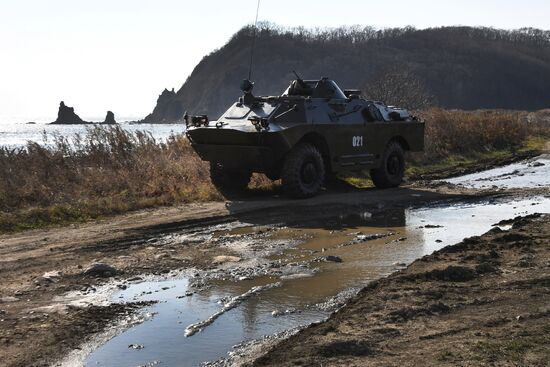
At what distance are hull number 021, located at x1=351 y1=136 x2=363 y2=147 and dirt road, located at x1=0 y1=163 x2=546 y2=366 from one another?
0.90 metres

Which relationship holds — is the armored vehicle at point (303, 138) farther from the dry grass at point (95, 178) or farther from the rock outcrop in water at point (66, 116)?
the rock outcrop in water at point (66, 116)

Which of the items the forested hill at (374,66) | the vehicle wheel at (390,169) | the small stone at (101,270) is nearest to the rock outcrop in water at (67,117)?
the forested hill at (374,66)

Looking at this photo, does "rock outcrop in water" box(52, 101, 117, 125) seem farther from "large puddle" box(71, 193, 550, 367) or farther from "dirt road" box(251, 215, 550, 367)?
"dirt road" box(251, 215, 550, 367)

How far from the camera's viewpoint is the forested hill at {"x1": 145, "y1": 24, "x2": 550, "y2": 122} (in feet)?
379

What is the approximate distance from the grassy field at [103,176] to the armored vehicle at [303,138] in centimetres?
96

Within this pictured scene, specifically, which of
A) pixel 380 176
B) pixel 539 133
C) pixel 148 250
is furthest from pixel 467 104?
pixel 148 250

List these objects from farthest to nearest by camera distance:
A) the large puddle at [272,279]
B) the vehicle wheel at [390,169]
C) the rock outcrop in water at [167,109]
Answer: the rock outcrop in water at [167,109] → the vehicle wheel at [390,169] → the large puddle at [272,279]

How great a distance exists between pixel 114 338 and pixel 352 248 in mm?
3866

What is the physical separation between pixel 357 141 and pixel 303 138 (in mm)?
1447

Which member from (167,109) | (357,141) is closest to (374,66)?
(167,109)

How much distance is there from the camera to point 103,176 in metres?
13.7

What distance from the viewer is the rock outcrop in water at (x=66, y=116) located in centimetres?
10588

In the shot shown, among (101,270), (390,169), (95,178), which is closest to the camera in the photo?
(101,270)

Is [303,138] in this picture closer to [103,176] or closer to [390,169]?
[390,169]
